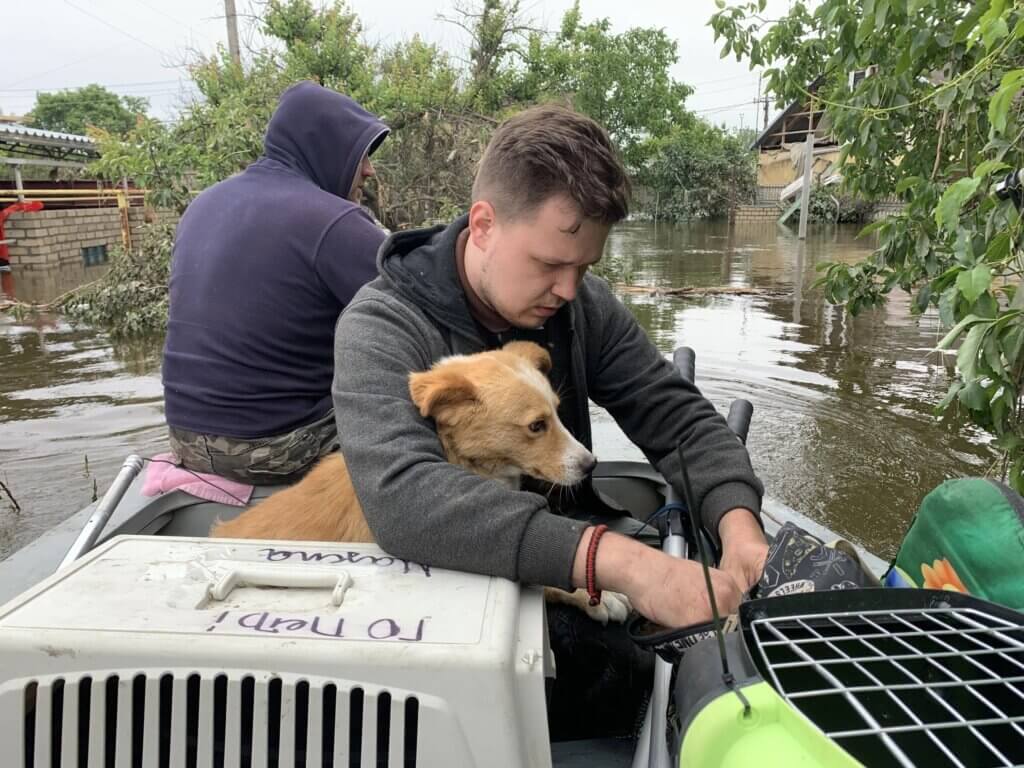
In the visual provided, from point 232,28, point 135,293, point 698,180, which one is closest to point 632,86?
point 698,180

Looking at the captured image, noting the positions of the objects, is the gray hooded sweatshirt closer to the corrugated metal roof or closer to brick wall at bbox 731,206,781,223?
the corrugated metal roof

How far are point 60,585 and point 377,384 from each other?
0.75m

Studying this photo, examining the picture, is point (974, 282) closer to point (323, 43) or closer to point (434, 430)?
point (434, 430)

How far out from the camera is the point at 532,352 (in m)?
2.26

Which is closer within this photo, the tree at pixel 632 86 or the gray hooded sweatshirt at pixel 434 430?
the gray hooded sweatshirt at pixel 434 430

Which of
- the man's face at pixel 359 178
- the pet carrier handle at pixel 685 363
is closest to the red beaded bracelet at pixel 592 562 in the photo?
the pet carrier handle at pixel 685 363

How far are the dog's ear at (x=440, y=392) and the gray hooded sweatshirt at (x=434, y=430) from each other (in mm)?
26

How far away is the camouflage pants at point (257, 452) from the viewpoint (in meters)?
2.67

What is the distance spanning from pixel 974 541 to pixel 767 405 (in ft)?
19.5

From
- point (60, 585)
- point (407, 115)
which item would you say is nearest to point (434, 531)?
point (60, 585)

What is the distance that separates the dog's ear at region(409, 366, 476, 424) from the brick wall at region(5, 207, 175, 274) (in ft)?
59.2

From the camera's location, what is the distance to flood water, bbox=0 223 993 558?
546cm

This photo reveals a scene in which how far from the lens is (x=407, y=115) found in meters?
13.8

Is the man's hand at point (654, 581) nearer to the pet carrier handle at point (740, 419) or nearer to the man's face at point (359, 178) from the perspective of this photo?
the pet carrier handle at point (740, 419)
